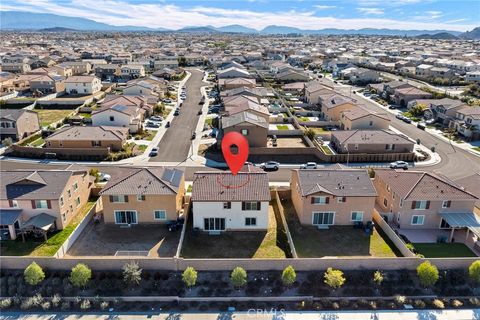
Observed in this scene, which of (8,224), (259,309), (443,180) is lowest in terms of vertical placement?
(259,309)

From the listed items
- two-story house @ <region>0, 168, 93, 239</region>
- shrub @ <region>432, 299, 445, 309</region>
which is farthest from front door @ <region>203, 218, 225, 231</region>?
shrub @ <region>432, 299, 445, 309</region>

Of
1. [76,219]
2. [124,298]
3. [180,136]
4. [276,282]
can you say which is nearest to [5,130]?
[180,136]

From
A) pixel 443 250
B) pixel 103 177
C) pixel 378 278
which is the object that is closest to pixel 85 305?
pixel 378 278

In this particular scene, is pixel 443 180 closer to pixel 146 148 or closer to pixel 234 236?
pixel 234 236

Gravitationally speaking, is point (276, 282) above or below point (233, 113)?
below

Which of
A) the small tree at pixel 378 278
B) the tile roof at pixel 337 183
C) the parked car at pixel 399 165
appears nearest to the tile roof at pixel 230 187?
the tile roof at pixel 337 183

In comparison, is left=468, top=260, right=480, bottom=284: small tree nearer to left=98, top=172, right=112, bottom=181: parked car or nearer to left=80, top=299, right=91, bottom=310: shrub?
left=80, top=299, right=91, bottom=310: shrub
